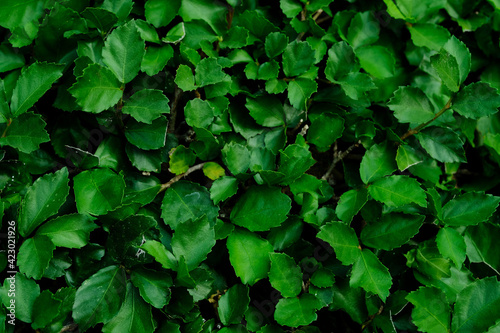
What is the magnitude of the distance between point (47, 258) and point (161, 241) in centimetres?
25

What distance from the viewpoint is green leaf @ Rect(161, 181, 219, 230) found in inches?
43.1

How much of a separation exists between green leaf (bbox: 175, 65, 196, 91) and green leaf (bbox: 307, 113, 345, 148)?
0.36 metres

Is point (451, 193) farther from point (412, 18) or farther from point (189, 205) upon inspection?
point (189, 205)

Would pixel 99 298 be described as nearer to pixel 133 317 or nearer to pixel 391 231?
Result: pixel 133 317

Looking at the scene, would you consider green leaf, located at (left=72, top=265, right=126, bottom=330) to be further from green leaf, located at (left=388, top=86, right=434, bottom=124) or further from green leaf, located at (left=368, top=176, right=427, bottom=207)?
green leaf, located at (left=388, top=86, right=434, bottom=124)

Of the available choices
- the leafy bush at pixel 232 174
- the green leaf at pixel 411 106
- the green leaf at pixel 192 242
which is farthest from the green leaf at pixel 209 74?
the green leaf at pixel 411 106

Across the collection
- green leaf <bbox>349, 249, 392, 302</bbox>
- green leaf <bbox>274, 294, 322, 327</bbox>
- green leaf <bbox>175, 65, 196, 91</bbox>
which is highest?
green leaf <bbox>175, 65, 196, 91</bbox>

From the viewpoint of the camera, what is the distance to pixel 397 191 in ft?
3.83

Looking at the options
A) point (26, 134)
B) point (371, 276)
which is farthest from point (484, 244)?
point (26, 134)

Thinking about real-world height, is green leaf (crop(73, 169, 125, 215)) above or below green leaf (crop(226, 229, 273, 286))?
above

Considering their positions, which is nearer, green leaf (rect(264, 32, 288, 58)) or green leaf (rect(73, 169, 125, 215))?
green leaf (rect(73, 169, 125, 215))

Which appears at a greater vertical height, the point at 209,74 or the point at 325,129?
the point at 209,74

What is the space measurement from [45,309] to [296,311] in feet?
1.86

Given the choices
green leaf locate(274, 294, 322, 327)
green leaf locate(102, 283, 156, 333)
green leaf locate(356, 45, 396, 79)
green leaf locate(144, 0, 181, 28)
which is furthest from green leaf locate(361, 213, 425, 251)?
green leaf locate(144, 0, 181, 28)
